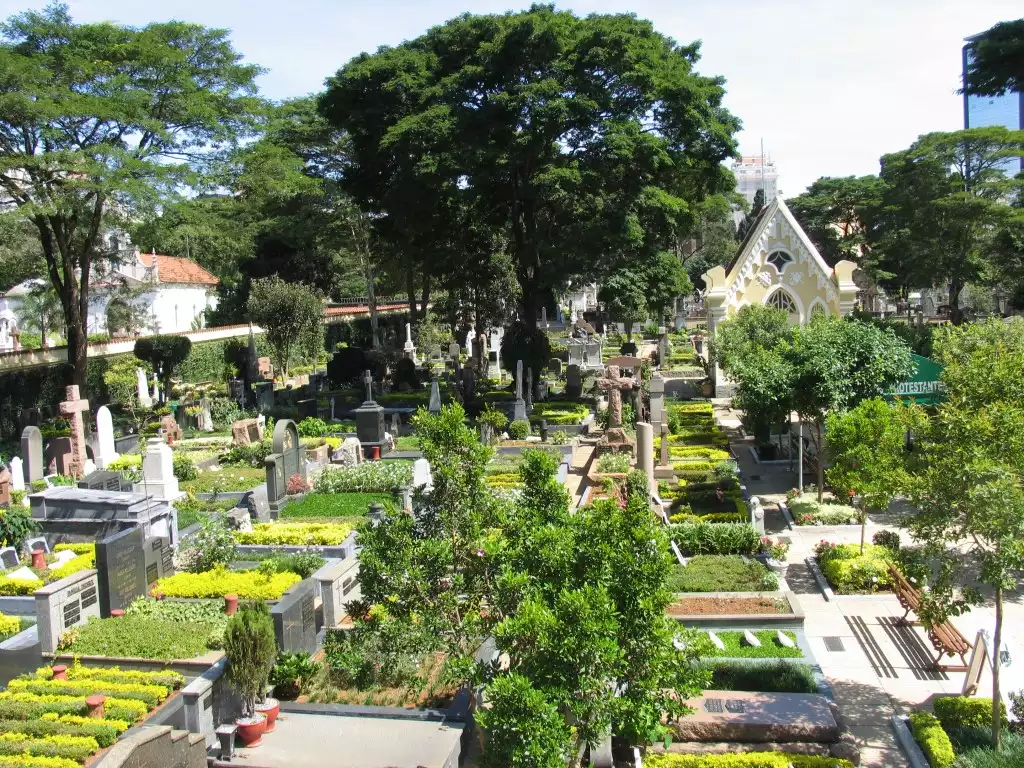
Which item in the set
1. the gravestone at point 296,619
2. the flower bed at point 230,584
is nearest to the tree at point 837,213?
the flower bed at point 230,584

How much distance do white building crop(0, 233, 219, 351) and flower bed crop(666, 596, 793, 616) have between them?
38.8 m

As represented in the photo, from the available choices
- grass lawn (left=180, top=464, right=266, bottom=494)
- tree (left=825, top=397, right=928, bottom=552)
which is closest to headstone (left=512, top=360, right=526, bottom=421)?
grass lawn (left=180, top=464, right=266, bottom=494)

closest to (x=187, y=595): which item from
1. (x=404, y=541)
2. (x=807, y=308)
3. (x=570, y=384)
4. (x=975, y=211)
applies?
(x=404, y=541)

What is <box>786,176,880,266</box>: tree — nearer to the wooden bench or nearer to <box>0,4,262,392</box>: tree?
<box>0,4,262,392</box>: tree

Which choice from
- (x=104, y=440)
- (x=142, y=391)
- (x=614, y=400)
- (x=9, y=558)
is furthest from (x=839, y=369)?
(x=142, y=391)

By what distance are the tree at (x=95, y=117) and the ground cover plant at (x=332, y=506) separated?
13.5 metres

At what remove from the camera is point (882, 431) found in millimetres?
16406

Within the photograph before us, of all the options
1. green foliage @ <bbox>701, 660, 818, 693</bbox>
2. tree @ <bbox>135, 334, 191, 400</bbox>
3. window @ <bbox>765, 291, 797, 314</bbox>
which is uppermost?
window @ <bbox>765, 291, 797, 314</bbox>

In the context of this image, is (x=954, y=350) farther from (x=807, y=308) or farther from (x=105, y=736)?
(x=807, y=308)

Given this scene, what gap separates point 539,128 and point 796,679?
22.5m

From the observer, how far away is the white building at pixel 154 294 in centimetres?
5075

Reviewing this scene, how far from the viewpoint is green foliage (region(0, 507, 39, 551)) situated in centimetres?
1734

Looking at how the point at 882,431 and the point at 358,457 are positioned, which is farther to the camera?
the point at 358,457

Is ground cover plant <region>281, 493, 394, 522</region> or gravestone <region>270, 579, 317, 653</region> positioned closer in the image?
gravestone <region>270, 579, 317, 653</region>
